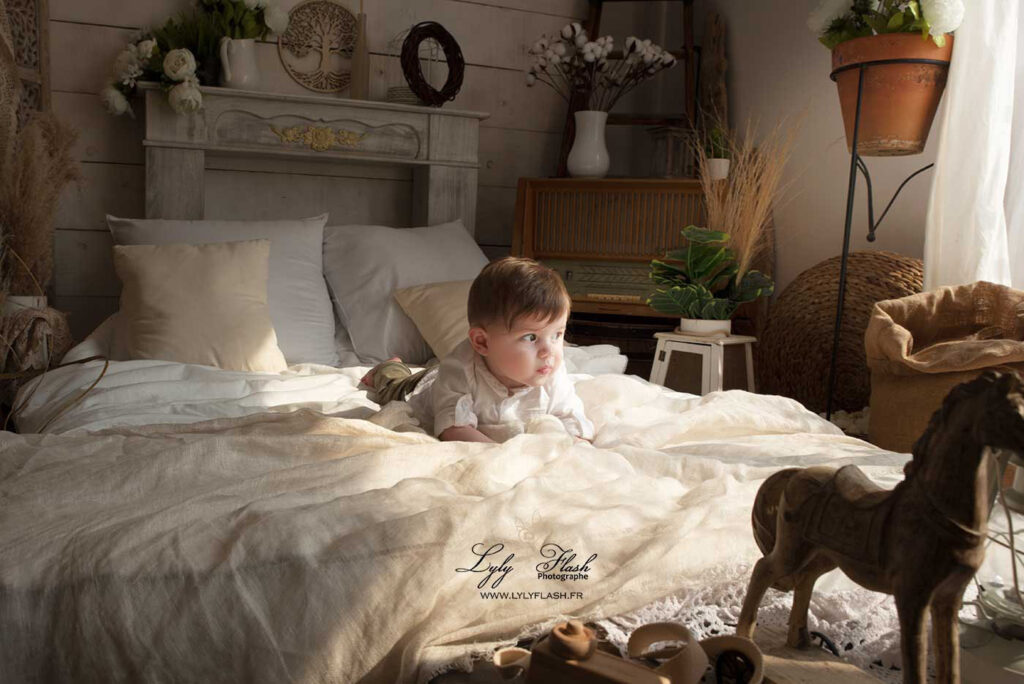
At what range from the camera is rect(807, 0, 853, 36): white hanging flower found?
2803 millimetres

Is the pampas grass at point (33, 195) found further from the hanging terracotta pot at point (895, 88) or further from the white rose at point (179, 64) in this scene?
the hanging terracotta pot at point (895, 88)

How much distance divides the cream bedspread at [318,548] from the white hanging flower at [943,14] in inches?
64.0

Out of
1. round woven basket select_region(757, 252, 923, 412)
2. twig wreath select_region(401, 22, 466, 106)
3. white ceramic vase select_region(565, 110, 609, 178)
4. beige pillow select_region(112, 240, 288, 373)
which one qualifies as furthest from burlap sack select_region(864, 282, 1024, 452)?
twig wreath select_region(401, 22, 466, 106)

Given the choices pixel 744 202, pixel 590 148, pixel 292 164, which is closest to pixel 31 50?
pixel 292 164

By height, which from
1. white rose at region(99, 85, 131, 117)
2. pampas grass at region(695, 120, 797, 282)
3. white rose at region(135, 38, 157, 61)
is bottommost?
pampas grass at region(695, 120, 797, 282)

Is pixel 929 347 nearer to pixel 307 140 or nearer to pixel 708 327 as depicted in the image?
pixel 708 327

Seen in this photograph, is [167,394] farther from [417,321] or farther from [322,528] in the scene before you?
[322,528]

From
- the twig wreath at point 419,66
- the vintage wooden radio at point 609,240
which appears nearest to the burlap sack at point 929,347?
the vintage wooden radio at point 609,240

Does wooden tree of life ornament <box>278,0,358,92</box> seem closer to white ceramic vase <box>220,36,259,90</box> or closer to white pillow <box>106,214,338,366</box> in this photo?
white ceramic vase <box>220,36,259,90</box>

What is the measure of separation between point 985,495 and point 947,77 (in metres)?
2.42

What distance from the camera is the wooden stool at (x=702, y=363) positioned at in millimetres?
2891

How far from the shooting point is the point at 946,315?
8.29ft

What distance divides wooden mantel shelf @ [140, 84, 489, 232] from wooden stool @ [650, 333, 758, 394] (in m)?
1.12

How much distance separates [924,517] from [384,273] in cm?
252
